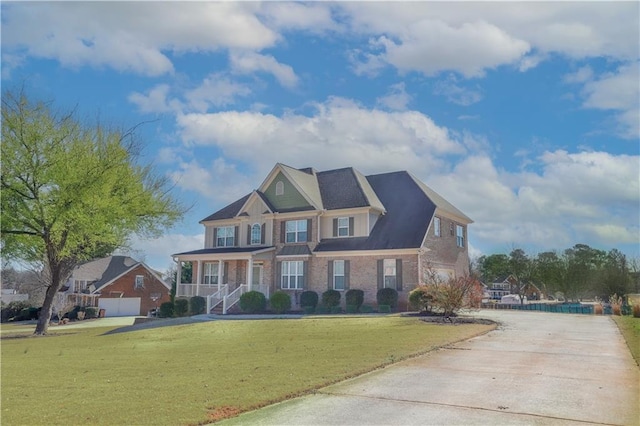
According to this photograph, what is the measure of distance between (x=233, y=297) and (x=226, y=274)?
3.98m

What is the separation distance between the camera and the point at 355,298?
29.4m

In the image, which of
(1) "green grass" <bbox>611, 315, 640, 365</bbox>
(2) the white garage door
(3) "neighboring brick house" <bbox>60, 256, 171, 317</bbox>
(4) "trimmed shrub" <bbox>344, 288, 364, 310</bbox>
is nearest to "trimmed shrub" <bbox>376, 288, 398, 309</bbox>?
(4) "trimmed shrub" <bbox>344, 288, 364, 310</bbox>

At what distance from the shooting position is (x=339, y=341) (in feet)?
48.6

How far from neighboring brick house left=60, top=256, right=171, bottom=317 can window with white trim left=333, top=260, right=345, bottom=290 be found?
26.3 metres

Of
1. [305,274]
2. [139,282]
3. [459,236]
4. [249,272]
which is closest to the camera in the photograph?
[305,274]

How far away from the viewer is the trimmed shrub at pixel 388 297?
28.3m

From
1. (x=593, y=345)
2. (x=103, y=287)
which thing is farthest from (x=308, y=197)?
(x=103, y=287)

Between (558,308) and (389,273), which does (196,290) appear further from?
(558,308)

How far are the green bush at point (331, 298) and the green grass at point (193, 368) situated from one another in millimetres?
9689

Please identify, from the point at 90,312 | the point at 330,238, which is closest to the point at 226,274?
the point at 330,238

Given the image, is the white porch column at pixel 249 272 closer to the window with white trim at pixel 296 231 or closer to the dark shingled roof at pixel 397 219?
the window with white trim at pixel 296 231

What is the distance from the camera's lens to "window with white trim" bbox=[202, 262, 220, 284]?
36406 mm

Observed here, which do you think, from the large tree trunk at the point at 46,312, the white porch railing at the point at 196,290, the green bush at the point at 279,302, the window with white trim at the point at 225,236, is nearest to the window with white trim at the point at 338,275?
the green bush at the point at 279,302

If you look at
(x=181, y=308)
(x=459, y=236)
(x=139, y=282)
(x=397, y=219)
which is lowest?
(x=181, y=308)
